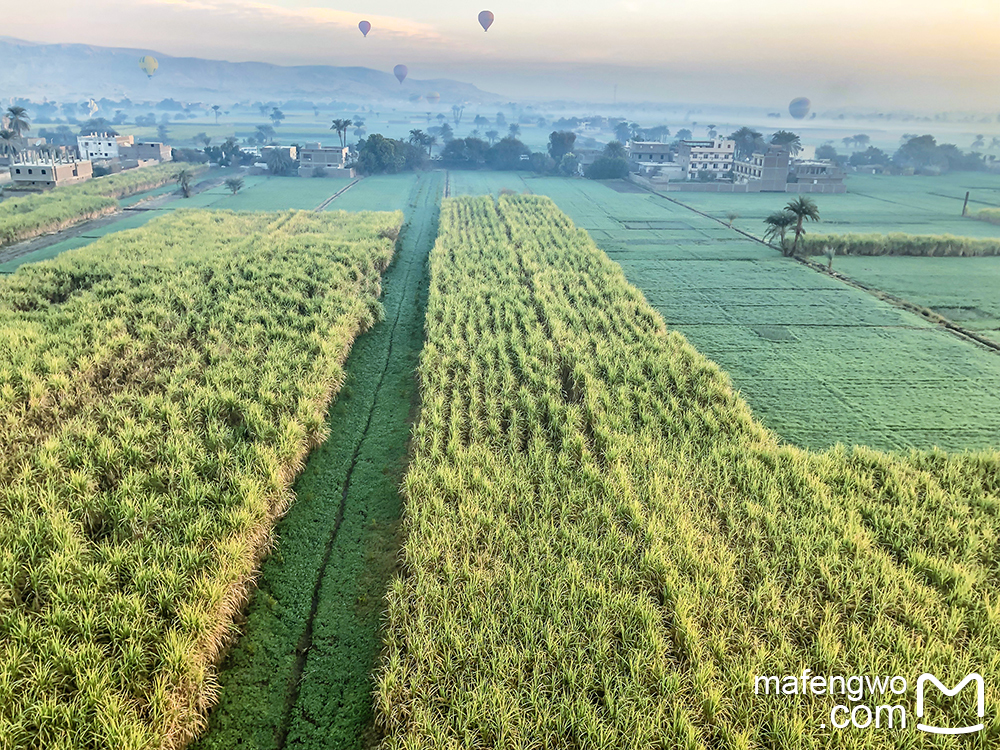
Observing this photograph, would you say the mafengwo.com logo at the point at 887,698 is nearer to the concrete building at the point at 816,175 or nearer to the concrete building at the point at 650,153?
the concrete building at the point at 816,175

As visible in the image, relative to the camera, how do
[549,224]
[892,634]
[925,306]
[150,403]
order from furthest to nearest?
[549,224] → [925,306] → [150,403] → [892,634]

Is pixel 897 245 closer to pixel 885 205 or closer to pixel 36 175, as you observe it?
pixel 885 205

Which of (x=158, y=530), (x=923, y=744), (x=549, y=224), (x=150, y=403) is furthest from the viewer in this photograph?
(x=549, y=224)

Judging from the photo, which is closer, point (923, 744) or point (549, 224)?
point (923, 744)

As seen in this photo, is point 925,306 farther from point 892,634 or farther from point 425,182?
point 425,182

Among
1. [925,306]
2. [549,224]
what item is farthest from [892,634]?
[549,224]

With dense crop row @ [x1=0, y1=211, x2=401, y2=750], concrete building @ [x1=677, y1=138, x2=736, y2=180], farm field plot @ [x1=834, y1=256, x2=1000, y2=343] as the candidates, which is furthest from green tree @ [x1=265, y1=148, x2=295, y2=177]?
farm field plot @ [x1=834, y1=256, x2=1000, y2=343]
